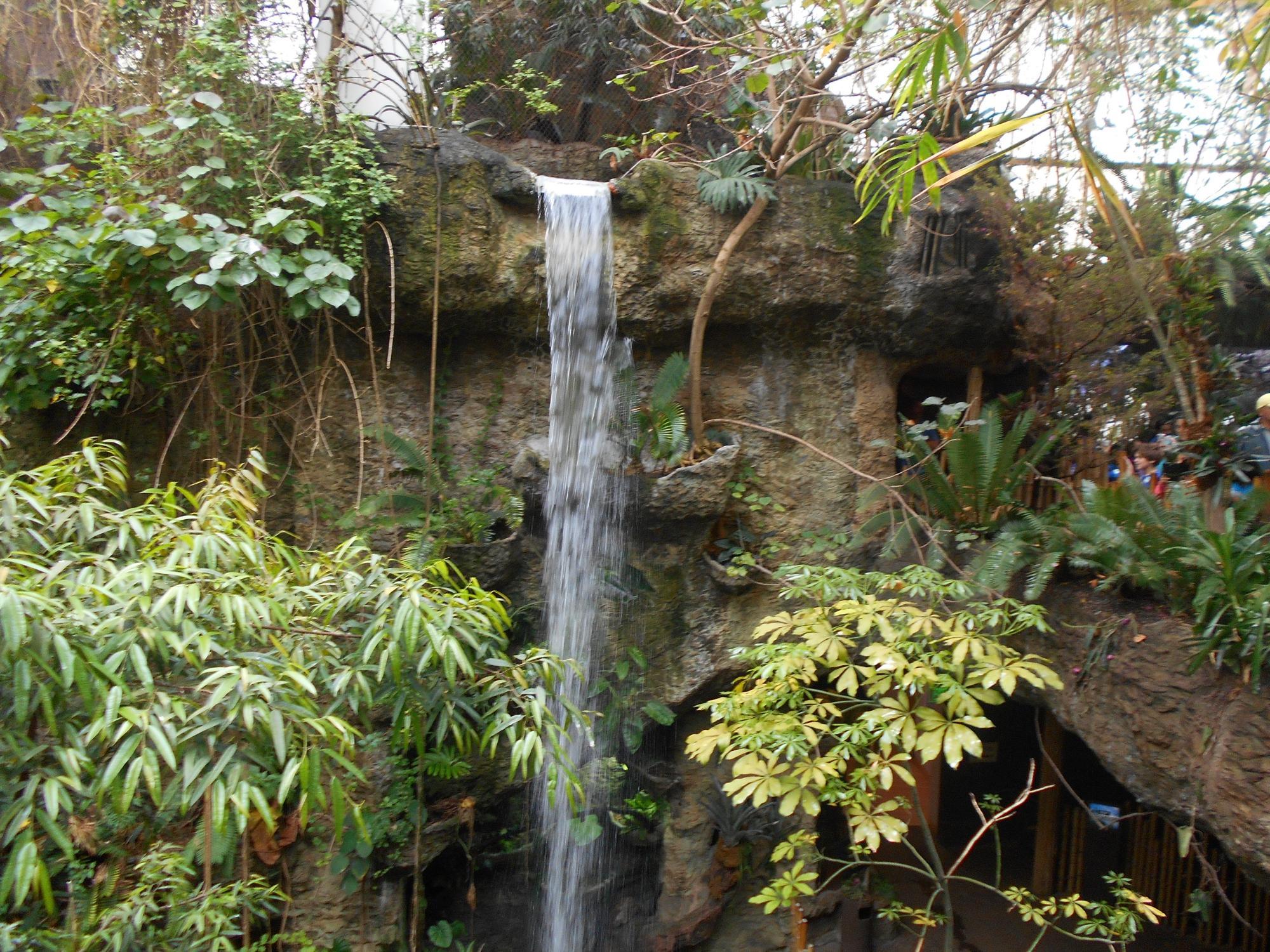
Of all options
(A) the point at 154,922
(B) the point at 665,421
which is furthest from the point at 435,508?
(A) the point at 154,922

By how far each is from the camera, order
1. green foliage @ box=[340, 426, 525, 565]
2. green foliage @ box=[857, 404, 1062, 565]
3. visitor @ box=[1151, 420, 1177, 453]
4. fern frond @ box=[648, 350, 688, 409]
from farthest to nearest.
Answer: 1. visitor @ box=[1151, 420, 1177, 453]
2. fern frond @ box=[648, 350, 688, 409]
3. green foliage @ box=[857, 404, 1062, 565]
4. green foliage @ box=[340, 426, 525, 565]

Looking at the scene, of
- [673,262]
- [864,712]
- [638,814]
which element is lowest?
[638,814]

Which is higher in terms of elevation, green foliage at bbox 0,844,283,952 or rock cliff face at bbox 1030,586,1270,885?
rock cliff face at bbox 1030,586,1270,885

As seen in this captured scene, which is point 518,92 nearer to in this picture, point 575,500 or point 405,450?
point 405,450

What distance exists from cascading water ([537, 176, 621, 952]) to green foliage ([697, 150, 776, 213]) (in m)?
0.68

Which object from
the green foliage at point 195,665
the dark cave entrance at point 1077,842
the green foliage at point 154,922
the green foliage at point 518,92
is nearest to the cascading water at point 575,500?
the green foliage at point 518,92

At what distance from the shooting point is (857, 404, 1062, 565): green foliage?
5.26 metres

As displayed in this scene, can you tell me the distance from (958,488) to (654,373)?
2104 millimetres

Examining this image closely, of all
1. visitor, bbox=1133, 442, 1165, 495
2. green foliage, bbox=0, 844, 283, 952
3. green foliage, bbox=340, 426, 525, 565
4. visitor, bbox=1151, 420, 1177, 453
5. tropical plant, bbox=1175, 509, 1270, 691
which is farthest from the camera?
visitor, bbox=1151, 420, 1177, 453

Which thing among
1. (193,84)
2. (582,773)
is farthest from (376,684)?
(193,84)

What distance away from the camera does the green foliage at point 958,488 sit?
526 cm

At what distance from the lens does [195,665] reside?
279 cm

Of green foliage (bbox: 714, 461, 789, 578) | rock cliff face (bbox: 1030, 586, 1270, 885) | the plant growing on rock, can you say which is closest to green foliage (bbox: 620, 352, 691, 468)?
green foliage (bbox: 714, 461, 789, 578)

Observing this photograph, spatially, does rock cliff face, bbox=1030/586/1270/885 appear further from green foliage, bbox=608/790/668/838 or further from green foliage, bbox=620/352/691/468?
green foliage, bbox=608/790/668/838
